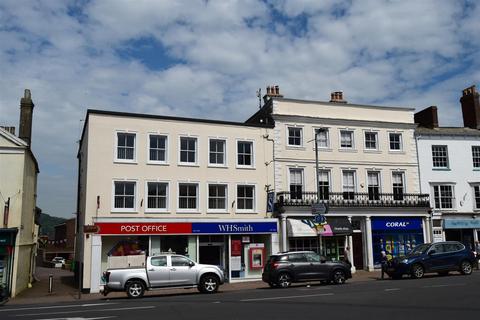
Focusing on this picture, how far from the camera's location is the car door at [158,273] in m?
19.5

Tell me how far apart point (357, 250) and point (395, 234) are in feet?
9.02

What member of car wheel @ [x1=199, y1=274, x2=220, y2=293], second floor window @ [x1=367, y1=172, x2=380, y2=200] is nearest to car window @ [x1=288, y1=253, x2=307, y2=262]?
car wheel @ [x1=199, y1=274, x2=220, y2=293]

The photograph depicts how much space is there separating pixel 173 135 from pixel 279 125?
678cm

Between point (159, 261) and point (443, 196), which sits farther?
point (443, 196)

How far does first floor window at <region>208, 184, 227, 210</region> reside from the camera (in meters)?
28.4

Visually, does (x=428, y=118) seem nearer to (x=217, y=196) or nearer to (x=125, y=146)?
(x=217, y=196)

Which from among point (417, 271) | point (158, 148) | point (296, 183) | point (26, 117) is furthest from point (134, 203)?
point (417, 271)

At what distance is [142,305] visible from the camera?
15.8 metres

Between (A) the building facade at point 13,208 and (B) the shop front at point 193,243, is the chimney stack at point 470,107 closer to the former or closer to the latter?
(B) the shop front at point 193,243

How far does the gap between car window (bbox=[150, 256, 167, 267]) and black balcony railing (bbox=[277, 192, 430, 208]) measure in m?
10.6

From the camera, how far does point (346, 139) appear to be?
3194 centimetres

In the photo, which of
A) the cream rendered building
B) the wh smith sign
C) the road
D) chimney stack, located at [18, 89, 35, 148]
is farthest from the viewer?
the wh smith sign

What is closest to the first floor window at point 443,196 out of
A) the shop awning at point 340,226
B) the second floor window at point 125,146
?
the shop awning at point 340,226

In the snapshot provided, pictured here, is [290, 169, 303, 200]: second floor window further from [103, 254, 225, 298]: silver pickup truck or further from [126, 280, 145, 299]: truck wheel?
[126, 280, 145, 299]: truck wheel
